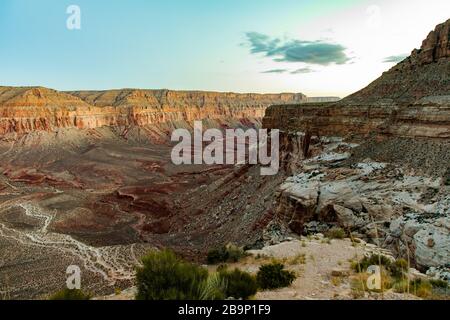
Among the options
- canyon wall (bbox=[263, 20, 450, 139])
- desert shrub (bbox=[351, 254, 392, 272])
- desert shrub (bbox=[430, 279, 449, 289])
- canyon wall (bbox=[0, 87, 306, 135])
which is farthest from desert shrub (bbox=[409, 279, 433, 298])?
canyon wall (bbox=[0, 87, 306, 135])

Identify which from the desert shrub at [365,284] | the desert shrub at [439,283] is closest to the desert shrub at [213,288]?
the desert shrub at [365,284]

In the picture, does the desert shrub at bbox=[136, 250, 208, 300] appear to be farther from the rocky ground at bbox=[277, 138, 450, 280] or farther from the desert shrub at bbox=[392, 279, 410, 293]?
the rocky ground at bbox=[277, 138, 450, 280]

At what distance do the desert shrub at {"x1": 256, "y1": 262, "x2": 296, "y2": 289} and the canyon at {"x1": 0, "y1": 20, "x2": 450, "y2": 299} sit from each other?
110 inches

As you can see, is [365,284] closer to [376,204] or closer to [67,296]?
[67,296]

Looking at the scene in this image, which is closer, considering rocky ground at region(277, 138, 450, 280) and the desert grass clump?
the desert grass clump

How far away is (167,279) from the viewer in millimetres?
7586

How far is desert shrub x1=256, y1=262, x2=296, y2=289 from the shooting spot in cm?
944

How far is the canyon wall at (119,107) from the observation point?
82438 millimetres

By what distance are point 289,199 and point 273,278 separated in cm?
1169

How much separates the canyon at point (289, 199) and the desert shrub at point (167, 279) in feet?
12.2

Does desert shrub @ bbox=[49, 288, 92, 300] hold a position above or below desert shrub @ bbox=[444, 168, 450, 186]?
below
